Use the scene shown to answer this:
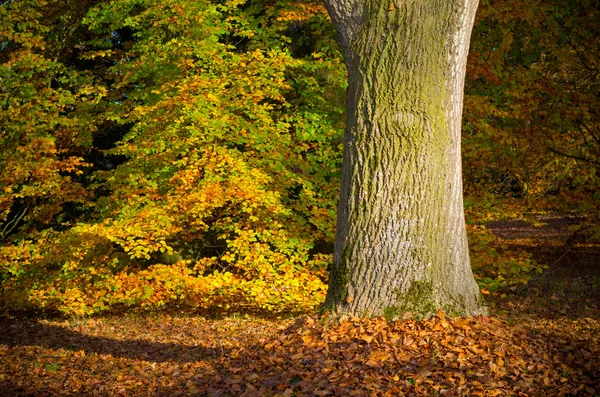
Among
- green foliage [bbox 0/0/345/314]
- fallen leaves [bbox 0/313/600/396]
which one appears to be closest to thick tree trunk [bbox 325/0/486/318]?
fallen leaves [bbox 0/313/600/396]

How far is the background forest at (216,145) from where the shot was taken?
927cm

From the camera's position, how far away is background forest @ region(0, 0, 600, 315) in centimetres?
927

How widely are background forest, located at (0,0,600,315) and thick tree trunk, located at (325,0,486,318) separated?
11.5ft

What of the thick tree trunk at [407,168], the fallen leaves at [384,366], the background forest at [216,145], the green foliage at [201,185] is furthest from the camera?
the background forest at [216,145]

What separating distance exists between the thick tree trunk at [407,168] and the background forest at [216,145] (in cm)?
349

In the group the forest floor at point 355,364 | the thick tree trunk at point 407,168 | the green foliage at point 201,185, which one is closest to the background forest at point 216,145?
the green foliage at point 201,185

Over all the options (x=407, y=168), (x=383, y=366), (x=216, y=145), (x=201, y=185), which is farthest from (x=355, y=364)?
(x=216, y=145)

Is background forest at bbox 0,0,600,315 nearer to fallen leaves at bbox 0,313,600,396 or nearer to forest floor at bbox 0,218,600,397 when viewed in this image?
Answer: forest floor at bbox 0,218,600,397

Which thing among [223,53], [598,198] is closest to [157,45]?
[223,53]

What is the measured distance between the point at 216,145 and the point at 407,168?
4.48 m

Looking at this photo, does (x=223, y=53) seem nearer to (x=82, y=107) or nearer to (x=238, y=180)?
(x=238, y=180)

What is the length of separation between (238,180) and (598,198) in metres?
7.29

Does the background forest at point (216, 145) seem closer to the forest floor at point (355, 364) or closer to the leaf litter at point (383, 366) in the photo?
the forest floor at point (355, 364)

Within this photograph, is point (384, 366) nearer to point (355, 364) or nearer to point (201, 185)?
point (355, 364)
